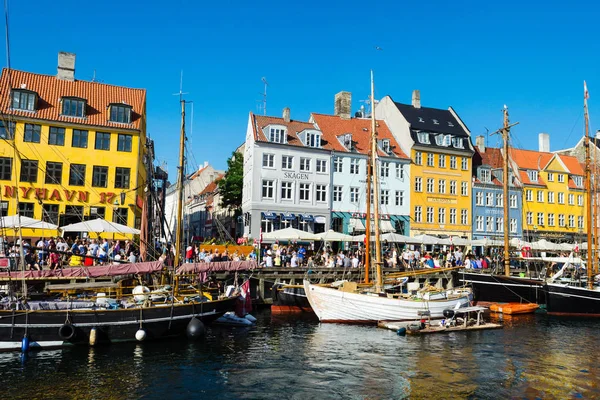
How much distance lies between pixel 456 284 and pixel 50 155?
102 feet

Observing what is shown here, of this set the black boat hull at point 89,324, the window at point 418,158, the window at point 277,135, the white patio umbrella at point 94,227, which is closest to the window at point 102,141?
the window at point 277,135

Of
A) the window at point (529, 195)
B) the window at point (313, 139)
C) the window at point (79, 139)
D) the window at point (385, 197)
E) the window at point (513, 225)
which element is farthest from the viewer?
the window at point (529, 195)

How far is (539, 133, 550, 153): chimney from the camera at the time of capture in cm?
6988

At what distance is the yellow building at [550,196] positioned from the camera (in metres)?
60.2

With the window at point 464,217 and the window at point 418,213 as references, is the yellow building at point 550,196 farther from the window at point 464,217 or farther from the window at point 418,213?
the window at point 418,213

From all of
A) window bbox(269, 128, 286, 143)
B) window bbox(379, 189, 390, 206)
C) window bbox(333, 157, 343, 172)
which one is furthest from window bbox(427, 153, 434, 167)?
window bbox(269, 128, 286, 143)

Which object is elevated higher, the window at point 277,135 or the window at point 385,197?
the window at point 277,135

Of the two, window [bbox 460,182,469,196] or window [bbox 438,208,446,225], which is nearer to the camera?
window [bbox 438,208,446,225]

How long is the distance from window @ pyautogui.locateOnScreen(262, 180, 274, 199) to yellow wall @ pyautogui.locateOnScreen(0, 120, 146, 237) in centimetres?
1078

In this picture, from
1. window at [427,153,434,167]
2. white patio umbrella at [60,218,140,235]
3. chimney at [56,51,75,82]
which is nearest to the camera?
white patio umbrella at [60,218,140,235]

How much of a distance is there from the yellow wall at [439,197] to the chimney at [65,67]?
3246 cm

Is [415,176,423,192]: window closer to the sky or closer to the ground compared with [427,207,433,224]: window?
closer to the sky

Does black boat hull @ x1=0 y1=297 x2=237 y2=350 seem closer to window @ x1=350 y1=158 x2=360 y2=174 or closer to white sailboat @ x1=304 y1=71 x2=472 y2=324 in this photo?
white sailboat @ x1=304 y1=71 x2=472 y2=324

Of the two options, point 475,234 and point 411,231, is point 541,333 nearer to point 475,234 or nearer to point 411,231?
point 411,231
